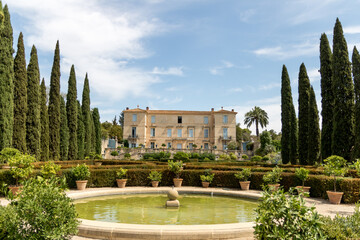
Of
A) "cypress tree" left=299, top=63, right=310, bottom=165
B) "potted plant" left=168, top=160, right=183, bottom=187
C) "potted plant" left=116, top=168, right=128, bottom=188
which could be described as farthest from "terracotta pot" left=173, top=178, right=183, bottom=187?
"cypress tree" left=299, top=63, right=310, bottom=165

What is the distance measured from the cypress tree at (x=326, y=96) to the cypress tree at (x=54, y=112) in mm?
22870

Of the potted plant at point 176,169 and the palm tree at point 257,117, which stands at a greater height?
the palm tree at point 257,117

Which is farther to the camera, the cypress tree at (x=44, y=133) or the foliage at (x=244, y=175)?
the cypress tree at (x=44, y=133)

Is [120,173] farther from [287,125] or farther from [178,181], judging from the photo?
[287,125]

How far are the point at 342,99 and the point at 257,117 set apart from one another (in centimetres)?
3526

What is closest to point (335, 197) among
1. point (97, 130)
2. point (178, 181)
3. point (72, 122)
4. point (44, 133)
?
point (178, 181)

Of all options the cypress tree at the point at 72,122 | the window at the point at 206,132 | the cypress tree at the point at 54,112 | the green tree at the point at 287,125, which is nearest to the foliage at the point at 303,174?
the green tree at the point at 287,125

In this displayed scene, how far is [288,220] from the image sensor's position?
3533mm

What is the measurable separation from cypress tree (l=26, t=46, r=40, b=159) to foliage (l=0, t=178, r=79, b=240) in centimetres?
1993

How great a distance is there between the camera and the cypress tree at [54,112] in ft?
82.4

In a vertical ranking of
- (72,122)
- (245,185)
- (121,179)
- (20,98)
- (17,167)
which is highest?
(20,98)

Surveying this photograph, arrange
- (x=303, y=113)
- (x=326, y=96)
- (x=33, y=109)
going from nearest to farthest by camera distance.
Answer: (x=326, y=96), (x=33, y=109), (x=303, y=113)

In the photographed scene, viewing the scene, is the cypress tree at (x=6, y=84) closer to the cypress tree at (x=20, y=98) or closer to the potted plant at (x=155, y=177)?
the cypress tree at (x=20, y=98)

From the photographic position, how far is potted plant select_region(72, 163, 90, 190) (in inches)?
463
